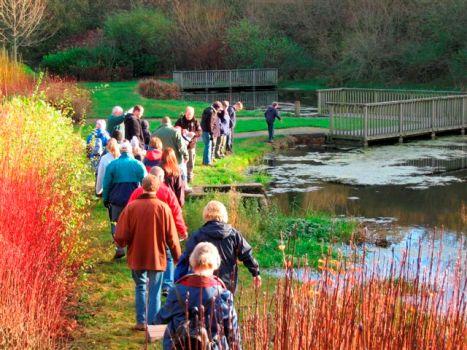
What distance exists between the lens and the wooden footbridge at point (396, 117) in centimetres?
2817

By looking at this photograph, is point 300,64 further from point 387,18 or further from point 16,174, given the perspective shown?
point 16,174

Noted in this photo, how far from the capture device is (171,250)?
29.2 ft

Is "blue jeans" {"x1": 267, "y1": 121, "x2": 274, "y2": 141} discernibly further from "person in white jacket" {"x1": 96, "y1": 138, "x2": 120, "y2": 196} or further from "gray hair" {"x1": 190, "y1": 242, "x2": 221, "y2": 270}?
"gray hair" {"x1": 190, "y1": 242, "x2": 221, "y2": 270}

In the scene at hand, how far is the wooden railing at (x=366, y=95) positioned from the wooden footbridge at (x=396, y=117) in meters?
1.84

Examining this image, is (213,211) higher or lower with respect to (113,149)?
lower

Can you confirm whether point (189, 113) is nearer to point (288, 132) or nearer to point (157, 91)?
point (288, 132)

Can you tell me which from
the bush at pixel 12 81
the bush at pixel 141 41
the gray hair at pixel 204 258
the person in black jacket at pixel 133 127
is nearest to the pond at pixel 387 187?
the person in black jacket at pixel 133 127

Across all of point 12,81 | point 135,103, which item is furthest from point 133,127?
point 135,103

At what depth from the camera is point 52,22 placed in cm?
6869

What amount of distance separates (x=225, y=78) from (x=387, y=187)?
119 ft

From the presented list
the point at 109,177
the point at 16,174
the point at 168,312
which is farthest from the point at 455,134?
the point at 168,312

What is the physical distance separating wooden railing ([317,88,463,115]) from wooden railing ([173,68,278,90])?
17.8 m

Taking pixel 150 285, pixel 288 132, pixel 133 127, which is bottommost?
pixel 150 285

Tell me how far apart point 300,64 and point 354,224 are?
46458 millimetres
